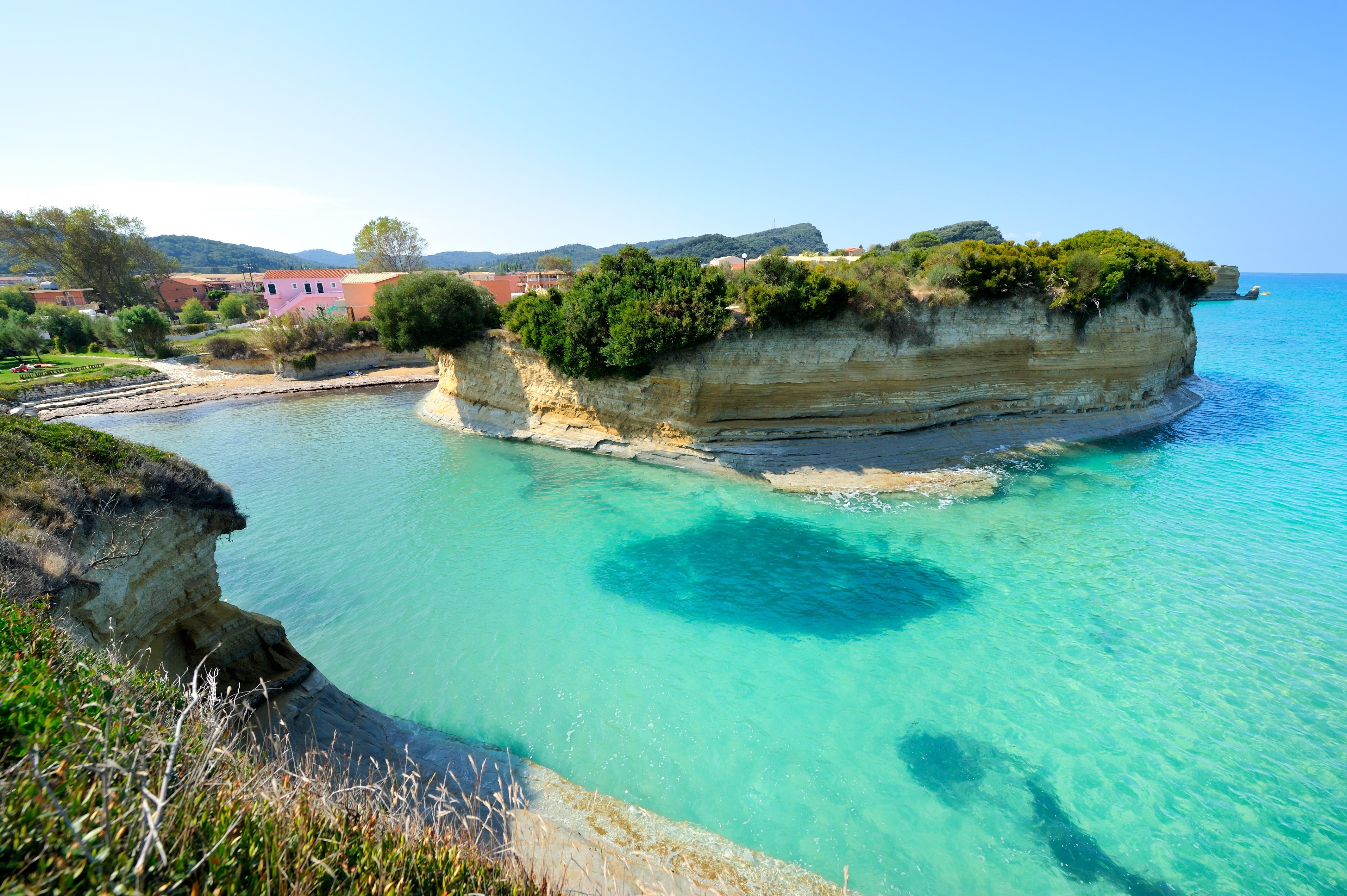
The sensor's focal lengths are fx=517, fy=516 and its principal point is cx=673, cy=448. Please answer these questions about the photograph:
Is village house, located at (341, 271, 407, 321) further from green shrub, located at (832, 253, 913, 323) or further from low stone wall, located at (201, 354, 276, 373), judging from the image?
green shrub, located at (832, 253, 913, 323)

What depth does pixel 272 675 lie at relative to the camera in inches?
342

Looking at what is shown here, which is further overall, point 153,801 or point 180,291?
point 180,291

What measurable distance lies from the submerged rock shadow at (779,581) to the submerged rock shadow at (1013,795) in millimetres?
2791

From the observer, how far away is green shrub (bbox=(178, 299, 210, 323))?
54.2 meters

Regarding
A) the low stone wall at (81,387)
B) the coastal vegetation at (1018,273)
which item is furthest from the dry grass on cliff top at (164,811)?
the low stone wall at (81,387)

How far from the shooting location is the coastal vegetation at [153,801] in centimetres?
252

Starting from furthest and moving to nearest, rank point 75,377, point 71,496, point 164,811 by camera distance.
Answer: point 75,377 → point 71,496 → point 164,811

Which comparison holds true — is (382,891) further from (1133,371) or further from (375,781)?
(1133,371)

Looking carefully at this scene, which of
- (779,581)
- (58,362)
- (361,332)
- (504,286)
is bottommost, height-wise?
(779,581)

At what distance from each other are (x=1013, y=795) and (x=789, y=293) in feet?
48.1

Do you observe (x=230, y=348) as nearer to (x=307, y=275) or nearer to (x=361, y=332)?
(x=361, y=332)

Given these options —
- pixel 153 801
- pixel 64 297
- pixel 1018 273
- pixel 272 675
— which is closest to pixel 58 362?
pixel 64 297

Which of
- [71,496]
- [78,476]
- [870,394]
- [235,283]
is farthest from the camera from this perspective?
[235,283]

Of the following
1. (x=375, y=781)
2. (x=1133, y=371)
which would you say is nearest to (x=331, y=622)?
(x=375, y=781)
